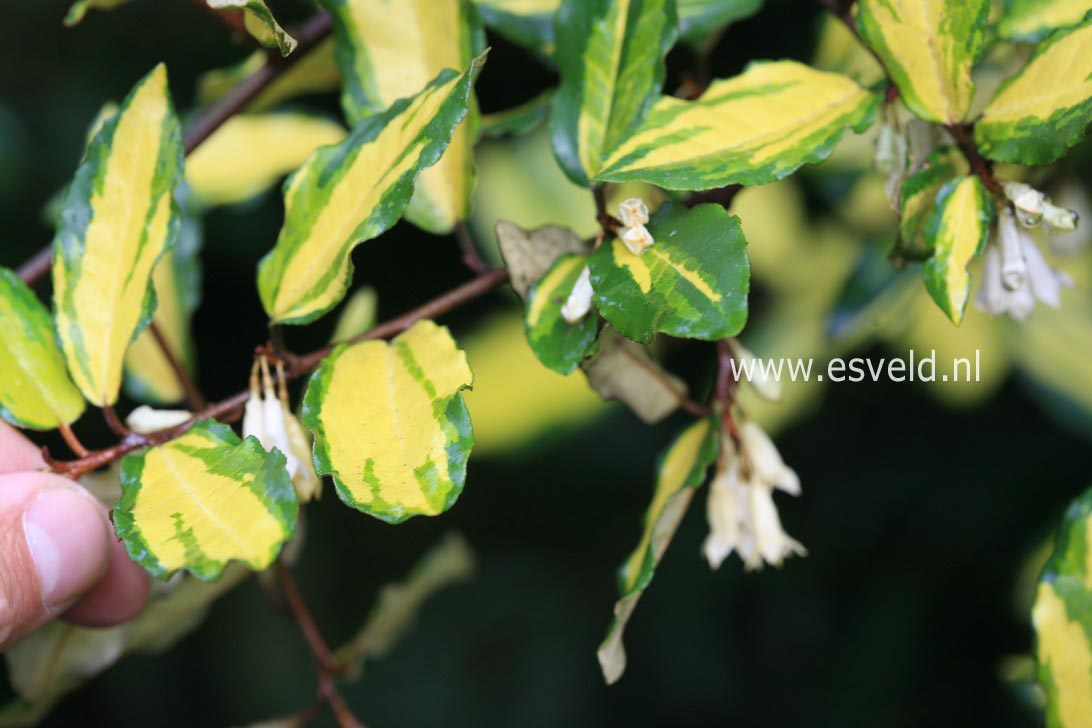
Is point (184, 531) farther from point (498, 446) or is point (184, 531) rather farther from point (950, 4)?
point (498, 446)

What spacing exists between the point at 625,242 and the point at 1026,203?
0.21 metres

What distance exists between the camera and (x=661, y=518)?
1.85ft

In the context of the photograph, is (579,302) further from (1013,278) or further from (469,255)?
(1013,278)

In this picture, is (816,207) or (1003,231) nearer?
(1003,231)

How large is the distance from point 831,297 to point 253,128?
0.58 m

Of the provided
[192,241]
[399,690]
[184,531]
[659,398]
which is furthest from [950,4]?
[399,690]

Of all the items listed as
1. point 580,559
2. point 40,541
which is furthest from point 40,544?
point 580,559

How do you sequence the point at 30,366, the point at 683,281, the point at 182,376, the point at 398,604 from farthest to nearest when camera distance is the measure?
the point at 398,604
the point at 182,376
the point at 30,366
the point at 683,281

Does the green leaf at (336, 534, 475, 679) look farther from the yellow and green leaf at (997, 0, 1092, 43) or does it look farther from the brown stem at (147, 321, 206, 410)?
the yellow and green leaf at (997, 0, 1092, 43)

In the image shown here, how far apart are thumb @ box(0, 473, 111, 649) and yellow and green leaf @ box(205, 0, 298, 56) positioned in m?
0.28

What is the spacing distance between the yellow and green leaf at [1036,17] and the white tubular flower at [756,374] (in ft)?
0.79

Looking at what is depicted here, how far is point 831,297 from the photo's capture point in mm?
1020

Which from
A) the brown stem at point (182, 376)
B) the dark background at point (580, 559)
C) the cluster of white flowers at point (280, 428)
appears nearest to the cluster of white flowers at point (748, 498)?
the cluster of white flowers at point (280, 428)

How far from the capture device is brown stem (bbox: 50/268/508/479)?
1.83 feet
